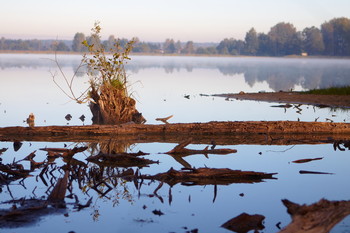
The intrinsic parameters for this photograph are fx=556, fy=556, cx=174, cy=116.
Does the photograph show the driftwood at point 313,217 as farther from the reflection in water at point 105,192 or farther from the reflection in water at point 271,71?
the reflection in water at point 271,71

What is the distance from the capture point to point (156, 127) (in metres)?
13.3

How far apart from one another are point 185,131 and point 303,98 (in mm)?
12234

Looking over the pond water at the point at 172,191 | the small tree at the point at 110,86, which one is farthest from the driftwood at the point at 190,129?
the small tree at the point at 110,86

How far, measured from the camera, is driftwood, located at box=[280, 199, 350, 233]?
5.27 meters

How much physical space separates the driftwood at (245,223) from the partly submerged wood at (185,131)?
6.54m

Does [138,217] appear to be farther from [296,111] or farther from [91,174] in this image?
[296,111]

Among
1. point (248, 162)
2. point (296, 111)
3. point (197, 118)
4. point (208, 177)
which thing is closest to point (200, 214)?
point (208, 177)

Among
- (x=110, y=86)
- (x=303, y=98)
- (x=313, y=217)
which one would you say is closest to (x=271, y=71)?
(x=303, y=98)

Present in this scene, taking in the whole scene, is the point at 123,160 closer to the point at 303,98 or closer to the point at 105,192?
the point at 105,192

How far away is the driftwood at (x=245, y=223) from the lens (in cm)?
638

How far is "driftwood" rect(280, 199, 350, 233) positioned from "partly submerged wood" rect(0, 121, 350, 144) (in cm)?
760

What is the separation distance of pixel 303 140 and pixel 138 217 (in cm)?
714

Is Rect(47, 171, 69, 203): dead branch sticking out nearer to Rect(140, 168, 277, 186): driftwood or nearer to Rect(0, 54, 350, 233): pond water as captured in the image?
Rect(0, 54, 350, 233): pond water

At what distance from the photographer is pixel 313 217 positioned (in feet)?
17.5
